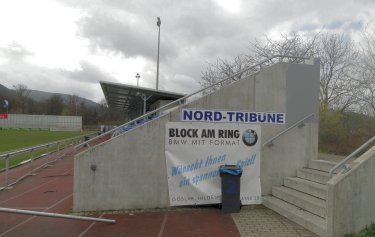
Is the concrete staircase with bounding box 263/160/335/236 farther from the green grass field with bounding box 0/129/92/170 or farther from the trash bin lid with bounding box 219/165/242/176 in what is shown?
the green grass field with bounding box 0/129/92/170

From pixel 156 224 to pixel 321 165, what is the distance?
413 centimetres

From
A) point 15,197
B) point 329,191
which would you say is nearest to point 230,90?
point 329,191

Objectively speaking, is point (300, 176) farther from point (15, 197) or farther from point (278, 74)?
point (15, 197)

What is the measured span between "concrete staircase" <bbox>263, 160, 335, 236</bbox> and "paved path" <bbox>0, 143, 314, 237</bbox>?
0.18 metres

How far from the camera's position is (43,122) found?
4210 inches

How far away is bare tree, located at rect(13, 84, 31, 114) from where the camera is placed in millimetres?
130750

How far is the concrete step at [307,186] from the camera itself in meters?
7.94

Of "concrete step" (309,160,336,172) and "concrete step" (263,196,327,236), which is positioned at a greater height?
"concrete step" (309,160,336,172)

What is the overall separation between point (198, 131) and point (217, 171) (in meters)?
1.03

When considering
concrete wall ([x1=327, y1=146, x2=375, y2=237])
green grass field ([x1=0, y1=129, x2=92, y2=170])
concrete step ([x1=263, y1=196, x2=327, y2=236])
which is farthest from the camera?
green grass field ([x1=0, y1=129, x2=92, y2=170])

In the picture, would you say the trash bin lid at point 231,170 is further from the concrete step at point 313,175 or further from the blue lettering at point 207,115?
the concrete step at point 313,175

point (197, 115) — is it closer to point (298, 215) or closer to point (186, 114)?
point (186, 114)

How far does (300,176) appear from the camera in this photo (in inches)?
373

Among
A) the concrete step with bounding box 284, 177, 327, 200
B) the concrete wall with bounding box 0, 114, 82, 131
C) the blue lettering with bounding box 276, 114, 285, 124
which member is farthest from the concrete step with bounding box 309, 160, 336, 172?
the concrete wall with bounding box 0, 114, 82, 131
